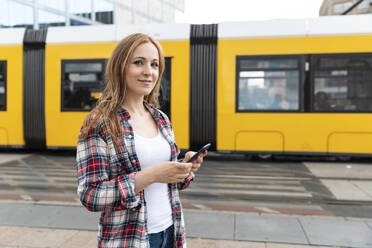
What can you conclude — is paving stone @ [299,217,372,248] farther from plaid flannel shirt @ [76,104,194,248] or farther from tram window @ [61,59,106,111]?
tram window @ [61,59,106,111]

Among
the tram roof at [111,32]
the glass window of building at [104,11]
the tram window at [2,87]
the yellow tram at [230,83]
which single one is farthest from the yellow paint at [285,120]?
the glass window of building at [104,11]

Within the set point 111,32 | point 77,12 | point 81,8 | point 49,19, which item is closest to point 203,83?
point 111,32

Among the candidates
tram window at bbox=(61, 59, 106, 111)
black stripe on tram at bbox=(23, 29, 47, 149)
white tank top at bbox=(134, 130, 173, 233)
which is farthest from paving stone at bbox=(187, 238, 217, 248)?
black stripe on tram at bbox=(23, 29, 47, 149)

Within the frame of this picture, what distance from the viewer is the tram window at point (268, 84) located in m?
8.41

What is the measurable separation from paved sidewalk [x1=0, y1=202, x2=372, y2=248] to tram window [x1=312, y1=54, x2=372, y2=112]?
4.38m

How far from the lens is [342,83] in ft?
27.1

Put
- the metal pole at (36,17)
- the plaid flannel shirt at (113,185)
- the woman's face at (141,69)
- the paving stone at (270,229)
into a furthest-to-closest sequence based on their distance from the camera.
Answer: the metal pole at (36,17) < the paving stone at (270,229) < the woman's face at (141,69) < the plaid flannel shirt at (113,185)

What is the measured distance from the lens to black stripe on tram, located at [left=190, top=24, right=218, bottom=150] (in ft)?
28.5

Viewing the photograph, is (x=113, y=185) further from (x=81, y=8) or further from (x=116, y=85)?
(x=81, y=8)

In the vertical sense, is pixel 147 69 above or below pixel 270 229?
above

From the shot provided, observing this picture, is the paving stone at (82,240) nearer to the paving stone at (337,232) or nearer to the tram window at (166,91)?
the paving stone at (337,232)

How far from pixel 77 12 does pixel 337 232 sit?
1084 inches

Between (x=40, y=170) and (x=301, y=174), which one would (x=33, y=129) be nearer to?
(x=40, y=170)

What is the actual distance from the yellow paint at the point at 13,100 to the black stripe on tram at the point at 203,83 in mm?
4656
